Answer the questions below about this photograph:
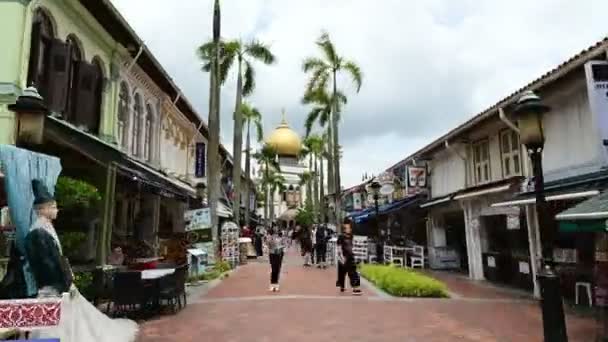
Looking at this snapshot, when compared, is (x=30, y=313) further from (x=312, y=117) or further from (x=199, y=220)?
(x=312, y=117)

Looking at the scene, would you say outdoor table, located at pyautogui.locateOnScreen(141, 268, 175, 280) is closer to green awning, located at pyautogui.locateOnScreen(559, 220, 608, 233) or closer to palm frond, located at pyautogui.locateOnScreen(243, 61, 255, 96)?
green awning, located at pyautogui.locateOnScreen(559, 220, 608, 233)

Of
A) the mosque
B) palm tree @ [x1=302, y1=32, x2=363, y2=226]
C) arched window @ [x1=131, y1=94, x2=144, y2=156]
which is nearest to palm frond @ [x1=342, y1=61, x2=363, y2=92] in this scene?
palm tree @ [x1=302, y1=32, x2=363, y2=226]

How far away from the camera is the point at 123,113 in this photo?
46.9 feet

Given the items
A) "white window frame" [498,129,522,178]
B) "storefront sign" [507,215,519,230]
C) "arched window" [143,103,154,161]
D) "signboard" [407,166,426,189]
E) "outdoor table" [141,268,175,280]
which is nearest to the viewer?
"outdoor table" [141,268,175,280]

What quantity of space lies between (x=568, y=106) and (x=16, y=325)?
37.9 ft

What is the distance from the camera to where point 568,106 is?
36.6 ft

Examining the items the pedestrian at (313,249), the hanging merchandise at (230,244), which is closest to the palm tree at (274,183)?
the pedestrian at (313,249)

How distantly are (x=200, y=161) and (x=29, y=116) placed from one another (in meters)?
16.7

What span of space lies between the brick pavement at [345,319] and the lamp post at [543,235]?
183cm

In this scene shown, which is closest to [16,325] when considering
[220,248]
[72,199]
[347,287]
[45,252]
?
[45,252]

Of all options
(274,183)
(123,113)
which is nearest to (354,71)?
(123,113)

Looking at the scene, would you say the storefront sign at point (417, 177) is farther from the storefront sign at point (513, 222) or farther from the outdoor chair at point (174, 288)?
the outdoor chair at point (174, 288)

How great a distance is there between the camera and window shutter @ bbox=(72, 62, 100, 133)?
1088 centimetres

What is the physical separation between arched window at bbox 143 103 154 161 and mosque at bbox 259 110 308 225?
36.0 m
